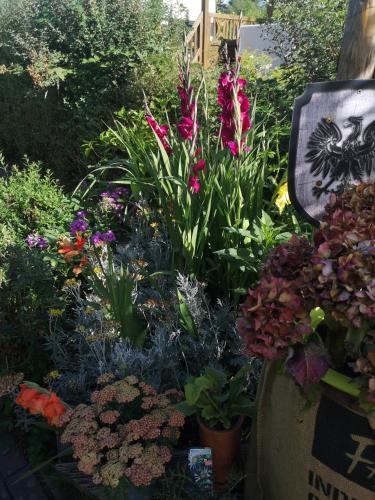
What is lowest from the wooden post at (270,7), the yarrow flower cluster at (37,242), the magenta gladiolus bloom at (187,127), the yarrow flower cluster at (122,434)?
the yarrow flower cluster at (37,242)

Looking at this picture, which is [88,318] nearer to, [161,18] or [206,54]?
[161,18]

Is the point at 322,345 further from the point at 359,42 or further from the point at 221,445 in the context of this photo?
the point at 359,42

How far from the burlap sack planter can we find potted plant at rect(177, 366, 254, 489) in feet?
0.57

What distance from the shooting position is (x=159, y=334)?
206 cm

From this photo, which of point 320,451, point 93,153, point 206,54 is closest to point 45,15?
point 93,153

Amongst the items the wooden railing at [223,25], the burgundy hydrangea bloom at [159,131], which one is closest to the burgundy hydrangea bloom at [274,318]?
the burgundy hydrangea bloom at [159,131]

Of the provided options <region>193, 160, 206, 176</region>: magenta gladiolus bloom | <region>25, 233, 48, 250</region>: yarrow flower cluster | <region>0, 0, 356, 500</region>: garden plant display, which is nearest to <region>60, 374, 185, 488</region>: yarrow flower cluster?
<region>0, 0, 356, 500</region>: garden plant display

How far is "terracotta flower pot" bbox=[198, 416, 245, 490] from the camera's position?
170 cm

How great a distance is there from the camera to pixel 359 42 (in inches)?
76.7

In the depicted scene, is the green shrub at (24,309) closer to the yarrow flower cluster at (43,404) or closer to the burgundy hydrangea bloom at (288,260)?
the yarrow flower cluster at (43,404)

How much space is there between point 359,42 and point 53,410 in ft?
6.13

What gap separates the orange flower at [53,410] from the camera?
1690mm

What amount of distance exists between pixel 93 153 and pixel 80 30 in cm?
135

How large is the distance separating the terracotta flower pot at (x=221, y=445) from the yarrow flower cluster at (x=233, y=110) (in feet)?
4.27
